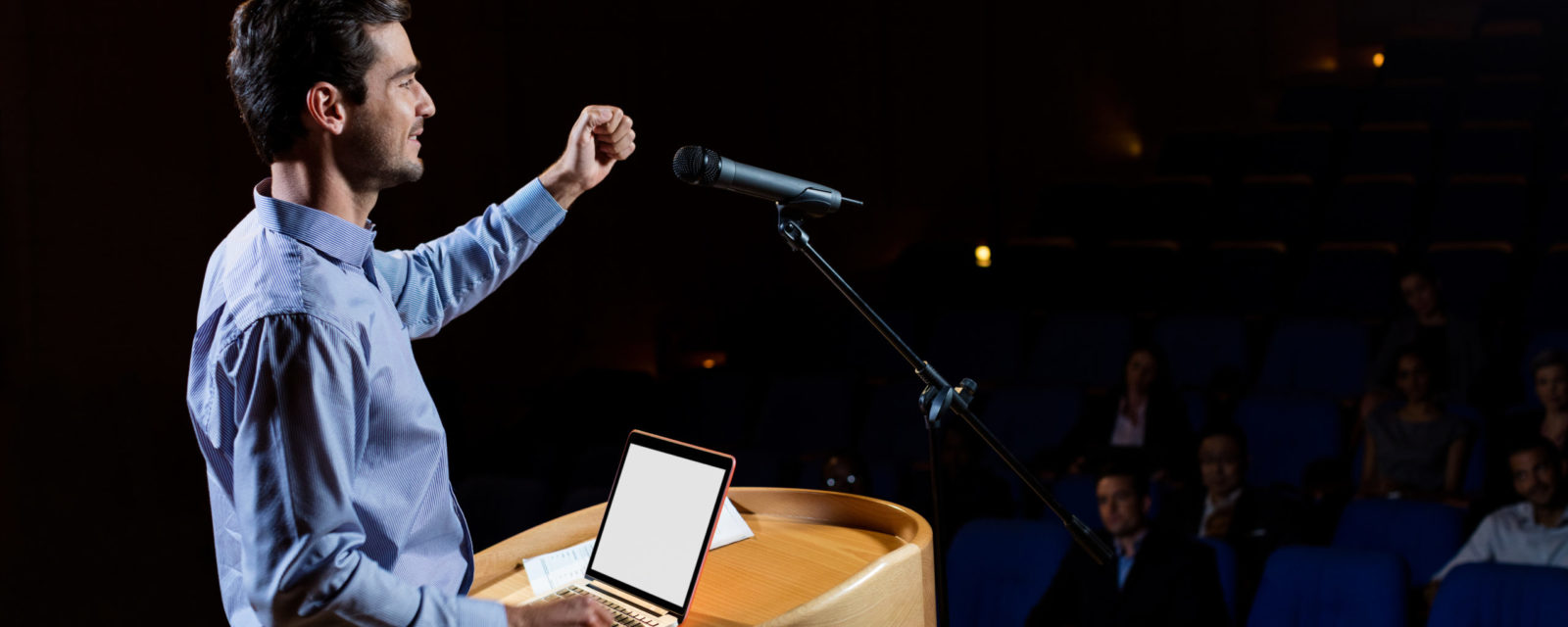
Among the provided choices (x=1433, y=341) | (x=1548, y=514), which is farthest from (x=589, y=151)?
(x=1433, y=341)

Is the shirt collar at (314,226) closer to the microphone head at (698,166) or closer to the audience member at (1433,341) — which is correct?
the microphone head at (698,166)

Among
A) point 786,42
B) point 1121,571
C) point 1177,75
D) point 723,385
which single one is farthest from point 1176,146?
point 1121,571

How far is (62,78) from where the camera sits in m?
2.16

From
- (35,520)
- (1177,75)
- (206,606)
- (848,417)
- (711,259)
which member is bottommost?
(206,606)

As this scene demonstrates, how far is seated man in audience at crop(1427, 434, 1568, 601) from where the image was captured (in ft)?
5.66

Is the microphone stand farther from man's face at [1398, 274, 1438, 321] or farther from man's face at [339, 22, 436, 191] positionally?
man's face at [1398, 274, 1438, 321]

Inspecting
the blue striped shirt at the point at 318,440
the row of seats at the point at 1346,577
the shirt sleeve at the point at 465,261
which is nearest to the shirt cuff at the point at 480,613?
the blue striped shirt at the point at 318,440

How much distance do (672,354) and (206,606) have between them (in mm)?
1207

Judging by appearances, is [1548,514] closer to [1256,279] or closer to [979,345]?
[1256,279]

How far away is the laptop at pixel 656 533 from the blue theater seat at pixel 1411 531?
4.74 feet

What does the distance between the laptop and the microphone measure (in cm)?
15

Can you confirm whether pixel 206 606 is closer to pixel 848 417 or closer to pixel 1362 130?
pixel 848 417

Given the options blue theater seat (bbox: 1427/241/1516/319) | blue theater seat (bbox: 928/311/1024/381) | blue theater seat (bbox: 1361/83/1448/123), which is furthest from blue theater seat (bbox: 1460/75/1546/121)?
blue theater seat (bbox: 928/311/1024/381)

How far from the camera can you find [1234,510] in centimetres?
198
